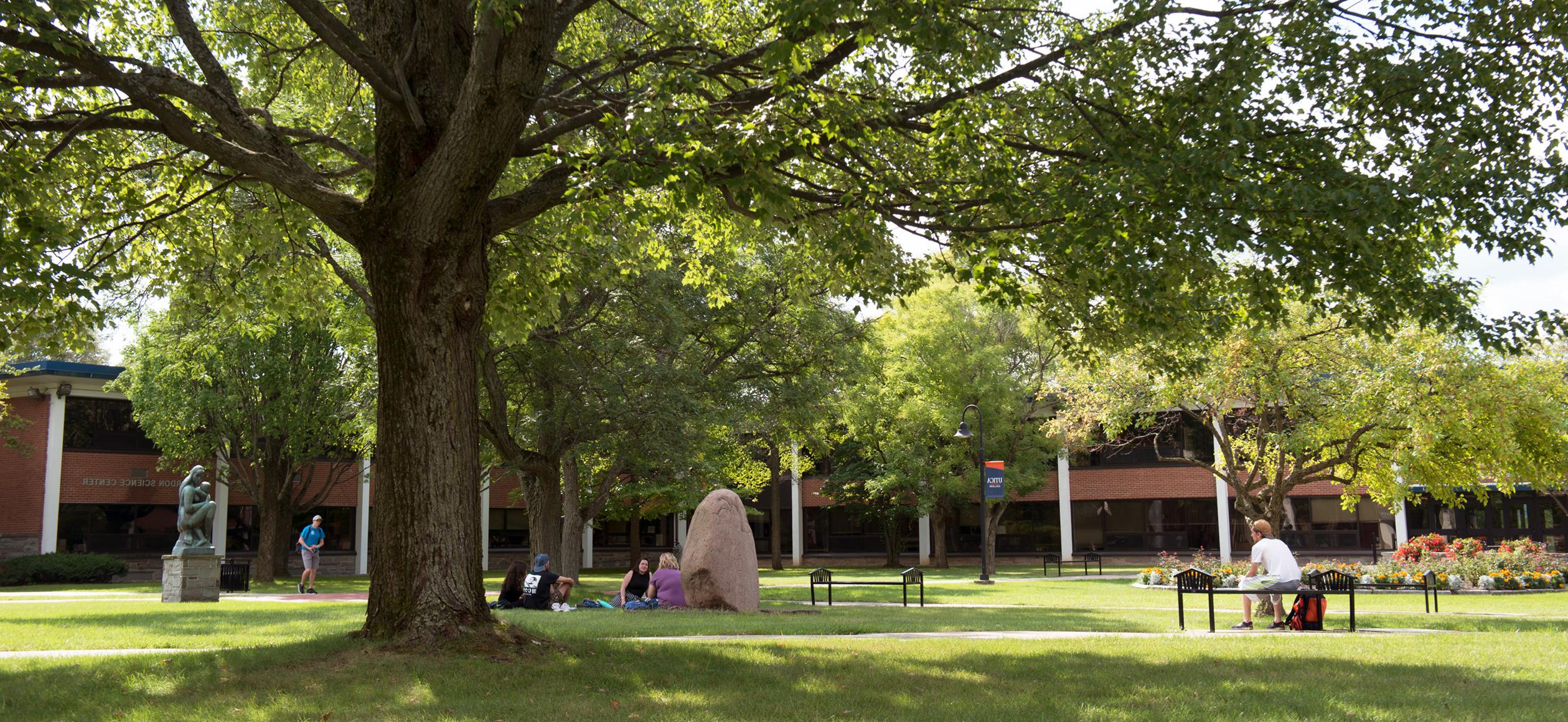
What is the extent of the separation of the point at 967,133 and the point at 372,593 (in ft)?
20.0

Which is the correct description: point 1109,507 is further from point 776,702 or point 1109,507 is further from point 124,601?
point 776,702

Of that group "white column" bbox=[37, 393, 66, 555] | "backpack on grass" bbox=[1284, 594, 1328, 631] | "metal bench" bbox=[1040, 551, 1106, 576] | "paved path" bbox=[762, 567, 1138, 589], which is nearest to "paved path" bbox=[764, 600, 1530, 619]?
"backpack on grass" bbox=[1284, 594, 1328, 631]

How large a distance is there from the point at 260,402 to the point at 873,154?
24363mm

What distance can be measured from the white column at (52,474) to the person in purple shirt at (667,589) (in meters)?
25.6

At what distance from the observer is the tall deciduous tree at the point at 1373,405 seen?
20.7 meters

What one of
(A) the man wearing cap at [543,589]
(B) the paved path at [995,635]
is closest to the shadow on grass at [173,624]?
(A) the man wearing cap at [543,589]

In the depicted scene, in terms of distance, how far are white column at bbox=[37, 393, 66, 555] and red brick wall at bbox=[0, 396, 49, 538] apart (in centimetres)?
17

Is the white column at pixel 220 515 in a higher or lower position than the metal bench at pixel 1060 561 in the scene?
higher

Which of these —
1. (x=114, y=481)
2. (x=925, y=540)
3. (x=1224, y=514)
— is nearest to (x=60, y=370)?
(x=114, y=481)

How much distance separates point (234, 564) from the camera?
24.4 m

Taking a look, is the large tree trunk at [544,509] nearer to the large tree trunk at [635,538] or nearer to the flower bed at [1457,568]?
the flower bed at [1457,568]

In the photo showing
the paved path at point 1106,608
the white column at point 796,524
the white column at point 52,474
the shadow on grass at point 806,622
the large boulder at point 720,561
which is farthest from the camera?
the white column at point 796,524

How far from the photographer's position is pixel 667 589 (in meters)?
17.3

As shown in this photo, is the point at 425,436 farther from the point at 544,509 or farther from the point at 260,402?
the point at 260,402
